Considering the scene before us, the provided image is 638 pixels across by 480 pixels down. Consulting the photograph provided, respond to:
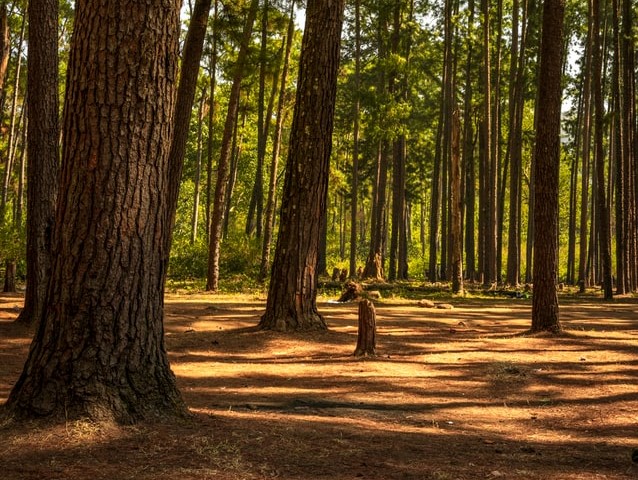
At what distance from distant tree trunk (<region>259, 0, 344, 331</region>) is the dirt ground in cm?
61

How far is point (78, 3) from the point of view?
16.5 ft

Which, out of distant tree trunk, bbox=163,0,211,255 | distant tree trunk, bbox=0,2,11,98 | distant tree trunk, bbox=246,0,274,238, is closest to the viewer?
distant tree trunk, bbox=163,0,211,255

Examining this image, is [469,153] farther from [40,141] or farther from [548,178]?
[40,141]

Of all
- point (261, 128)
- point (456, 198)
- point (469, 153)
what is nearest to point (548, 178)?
point (456, 198)

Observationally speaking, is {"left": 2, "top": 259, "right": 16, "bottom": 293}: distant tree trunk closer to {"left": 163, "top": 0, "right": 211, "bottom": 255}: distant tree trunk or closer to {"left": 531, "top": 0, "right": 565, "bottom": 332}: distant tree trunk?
{"left": 163, "top": 0, "right": 211, "bottom": 255}: distant tree trunk

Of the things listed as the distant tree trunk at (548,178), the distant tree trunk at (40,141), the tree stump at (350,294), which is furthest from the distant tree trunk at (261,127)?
the distant tree trunk at (548,178)

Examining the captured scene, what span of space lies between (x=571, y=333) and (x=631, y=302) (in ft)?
35.7

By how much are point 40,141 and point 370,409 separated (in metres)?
6.93

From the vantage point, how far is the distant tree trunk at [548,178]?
11.7m

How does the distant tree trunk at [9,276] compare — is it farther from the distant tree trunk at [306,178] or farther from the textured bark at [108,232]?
the textured bark at [108,232]

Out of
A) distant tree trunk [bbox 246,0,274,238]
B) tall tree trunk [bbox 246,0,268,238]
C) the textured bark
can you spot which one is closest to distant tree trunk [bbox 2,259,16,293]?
distant tree trunk [bbox 246,0,274,238]

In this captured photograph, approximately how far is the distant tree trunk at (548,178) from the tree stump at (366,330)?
3.62 m

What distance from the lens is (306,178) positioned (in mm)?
10969

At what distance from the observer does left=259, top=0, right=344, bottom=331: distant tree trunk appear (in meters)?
11.0
